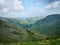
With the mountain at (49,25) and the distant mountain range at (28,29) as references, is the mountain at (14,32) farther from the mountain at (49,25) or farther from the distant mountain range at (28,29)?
the mountain at (49,25)

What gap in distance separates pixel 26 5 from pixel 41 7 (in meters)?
0.38

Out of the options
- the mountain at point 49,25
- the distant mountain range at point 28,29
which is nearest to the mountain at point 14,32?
the distant mountain range at point 28,29

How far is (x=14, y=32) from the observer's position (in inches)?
158

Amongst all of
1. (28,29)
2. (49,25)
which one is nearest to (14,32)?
(28,29)

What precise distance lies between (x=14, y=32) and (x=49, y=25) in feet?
2.94

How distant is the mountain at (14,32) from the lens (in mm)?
3963

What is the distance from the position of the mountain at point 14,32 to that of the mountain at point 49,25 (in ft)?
0.51

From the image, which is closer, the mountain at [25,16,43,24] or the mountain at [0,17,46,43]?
the mountain at [0,17,46,43]

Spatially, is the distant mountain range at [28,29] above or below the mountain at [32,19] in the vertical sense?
below

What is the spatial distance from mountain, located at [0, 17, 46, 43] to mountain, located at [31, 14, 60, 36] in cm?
16

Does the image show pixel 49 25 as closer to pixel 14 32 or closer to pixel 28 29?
pixel 28 29

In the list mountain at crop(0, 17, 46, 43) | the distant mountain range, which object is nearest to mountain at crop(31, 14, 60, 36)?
the distant mountain range

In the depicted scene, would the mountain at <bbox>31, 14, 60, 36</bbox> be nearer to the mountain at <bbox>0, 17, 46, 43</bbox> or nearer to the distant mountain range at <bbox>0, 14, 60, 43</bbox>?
the distant mountain range at <bbox>0, 14, 60, 43</bbox>

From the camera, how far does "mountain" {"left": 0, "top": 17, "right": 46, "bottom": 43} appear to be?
3963 mm
